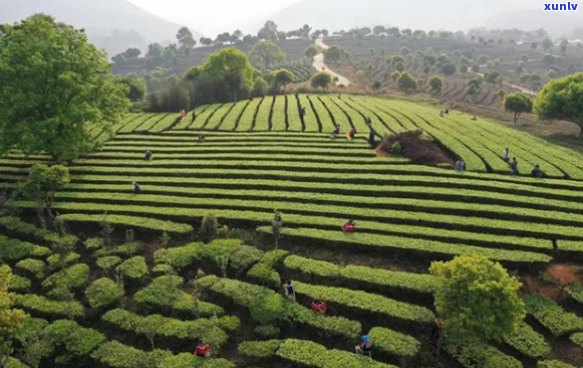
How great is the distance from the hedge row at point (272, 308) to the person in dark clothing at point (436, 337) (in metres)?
3.26

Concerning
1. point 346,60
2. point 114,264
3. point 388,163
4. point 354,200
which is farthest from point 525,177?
point 346,60

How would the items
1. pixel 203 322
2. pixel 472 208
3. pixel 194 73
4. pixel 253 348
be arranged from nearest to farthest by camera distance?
pixel 253 348 → pixel 203 322 → pixel 472 208 → pixel 194 73

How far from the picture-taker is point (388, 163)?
3791 cm

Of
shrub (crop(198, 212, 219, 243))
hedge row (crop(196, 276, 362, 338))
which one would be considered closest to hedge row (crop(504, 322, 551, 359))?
hedge row (crop(196, 276, 362, 338))

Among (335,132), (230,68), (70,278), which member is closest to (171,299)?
(70,278)

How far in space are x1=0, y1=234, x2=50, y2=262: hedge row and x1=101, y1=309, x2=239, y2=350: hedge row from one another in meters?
8.11

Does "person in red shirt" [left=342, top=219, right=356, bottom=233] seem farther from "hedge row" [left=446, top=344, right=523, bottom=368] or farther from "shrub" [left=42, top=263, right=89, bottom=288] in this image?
"shrub" [left=42, top=263, right=89, bottom=288]

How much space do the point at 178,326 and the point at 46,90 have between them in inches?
1024

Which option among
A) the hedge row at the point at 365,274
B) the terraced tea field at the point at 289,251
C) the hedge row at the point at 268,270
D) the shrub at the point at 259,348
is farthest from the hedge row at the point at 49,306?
the hedge row at the point at 365,274

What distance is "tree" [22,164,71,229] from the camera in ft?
96.6

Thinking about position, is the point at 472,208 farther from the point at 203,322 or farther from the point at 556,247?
the point at 203,322

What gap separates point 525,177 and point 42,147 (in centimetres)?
3888

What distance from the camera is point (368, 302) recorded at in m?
21.9

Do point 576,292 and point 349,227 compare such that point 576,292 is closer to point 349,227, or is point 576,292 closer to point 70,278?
point 349,227
